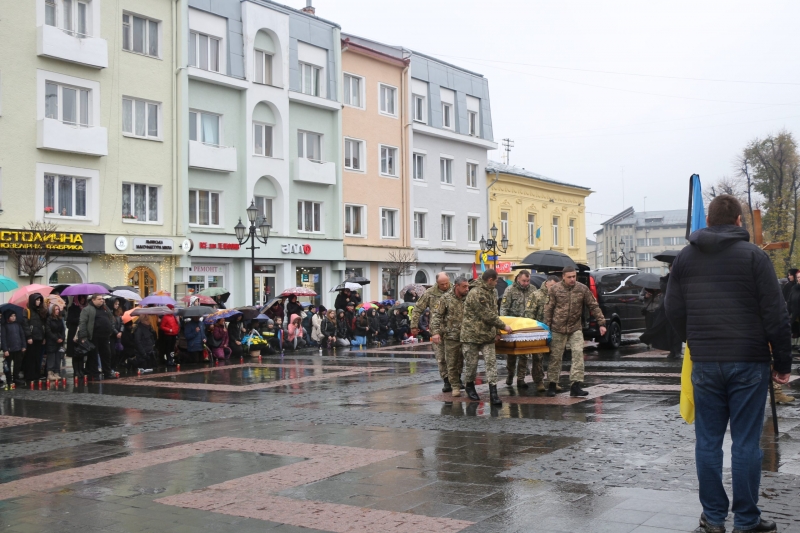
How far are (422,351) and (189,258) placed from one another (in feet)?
39.4

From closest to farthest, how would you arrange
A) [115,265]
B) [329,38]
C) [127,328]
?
[127,328]
[115,265]
[329,38]

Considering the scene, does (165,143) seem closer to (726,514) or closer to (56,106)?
(56,106)

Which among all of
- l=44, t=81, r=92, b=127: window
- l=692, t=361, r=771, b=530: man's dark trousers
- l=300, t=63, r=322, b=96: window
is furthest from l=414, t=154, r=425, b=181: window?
l=692, t=361, r=771, b=530: man's dark trousers

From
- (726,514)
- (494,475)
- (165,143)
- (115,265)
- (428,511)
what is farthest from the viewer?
(165,143)

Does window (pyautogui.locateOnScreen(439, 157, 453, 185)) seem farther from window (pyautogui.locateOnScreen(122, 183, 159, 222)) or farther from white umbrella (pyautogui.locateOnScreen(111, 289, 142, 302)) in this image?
white umbrella (pyautogui.locateOnScreen(111, 289, 142, 302))

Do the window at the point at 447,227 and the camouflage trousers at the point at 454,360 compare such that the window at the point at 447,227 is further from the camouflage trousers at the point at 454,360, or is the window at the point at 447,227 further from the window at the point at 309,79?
the camouflage trousers at the point at 454,360

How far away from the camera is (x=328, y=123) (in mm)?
38969

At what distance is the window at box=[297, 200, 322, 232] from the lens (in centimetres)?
3766

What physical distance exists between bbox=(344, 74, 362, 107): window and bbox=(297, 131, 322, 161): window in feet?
9.28

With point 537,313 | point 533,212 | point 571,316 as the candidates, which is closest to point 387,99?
point 533,212

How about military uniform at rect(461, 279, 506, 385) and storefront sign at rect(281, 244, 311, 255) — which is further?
storefront sign at rect(281, 244, 311, 255)

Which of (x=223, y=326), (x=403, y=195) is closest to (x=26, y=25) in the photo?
(x=223, y=326)

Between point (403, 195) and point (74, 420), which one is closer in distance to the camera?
point (74, 420)

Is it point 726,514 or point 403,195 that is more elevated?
point 403,195
